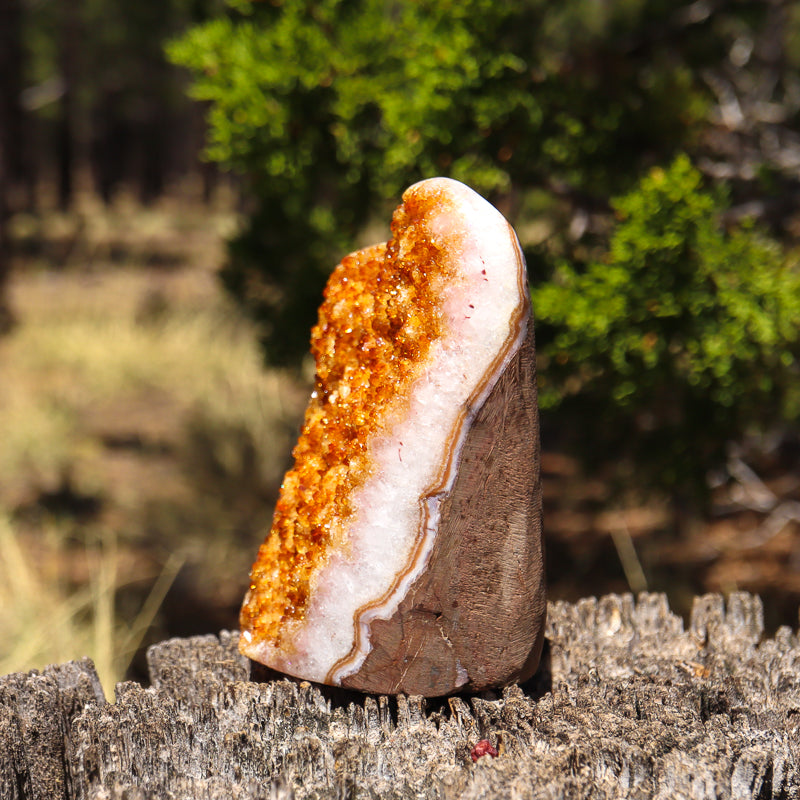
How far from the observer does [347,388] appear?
5.58 feet

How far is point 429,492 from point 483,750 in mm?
422

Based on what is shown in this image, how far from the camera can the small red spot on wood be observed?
1426 millimetres

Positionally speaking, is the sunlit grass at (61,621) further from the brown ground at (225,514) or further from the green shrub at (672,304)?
the green shrub at (672,304)

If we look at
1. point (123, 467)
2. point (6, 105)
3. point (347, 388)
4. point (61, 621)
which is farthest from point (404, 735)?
point (6, 105)

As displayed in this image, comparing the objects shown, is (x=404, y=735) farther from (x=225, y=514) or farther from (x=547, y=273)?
(x=225, y=514)

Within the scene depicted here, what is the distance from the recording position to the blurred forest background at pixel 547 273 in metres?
2.44

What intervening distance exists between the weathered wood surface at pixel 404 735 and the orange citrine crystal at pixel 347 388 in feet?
0.67

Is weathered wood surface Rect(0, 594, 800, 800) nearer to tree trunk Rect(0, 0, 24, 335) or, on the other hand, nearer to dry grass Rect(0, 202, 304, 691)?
dry grass Rect(0, 202, 304, 691)

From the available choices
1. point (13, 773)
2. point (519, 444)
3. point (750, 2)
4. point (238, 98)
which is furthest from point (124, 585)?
point (750, 2)

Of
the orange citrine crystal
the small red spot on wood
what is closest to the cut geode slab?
the orange citrine crystal

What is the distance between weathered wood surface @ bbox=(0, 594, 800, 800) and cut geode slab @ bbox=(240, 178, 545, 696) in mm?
91

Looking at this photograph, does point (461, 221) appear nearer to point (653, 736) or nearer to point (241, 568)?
point (653, 736)

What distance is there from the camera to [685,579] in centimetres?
420

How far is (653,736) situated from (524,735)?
0.66 ft
